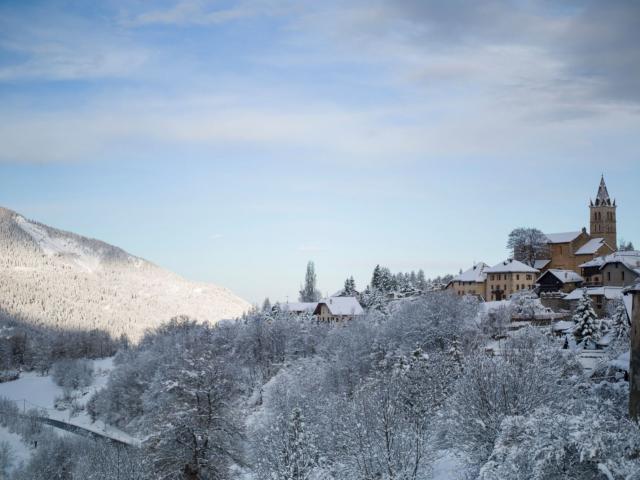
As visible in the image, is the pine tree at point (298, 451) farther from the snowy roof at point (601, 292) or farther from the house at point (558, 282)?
the house at point (558, 282)

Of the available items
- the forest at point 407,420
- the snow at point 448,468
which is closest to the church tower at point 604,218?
the forest at point 407,420

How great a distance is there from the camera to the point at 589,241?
10594 centimetres

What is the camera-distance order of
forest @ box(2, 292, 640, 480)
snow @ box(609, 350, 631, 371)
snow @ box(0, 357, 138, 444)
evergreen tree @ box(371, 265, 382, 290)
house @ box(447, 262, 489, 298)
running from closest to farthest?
forest @ box(2, 292, 640, 480) < snow @ box(609, 350, 631, 371) < snow @ box(0, 357, 138, 444) < house @ box(447, 262, 489, 298) < evergreen tree @ box(371, 265, 382, 290)

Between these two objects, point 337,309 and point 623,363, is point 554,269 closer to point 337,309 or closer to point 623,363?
point 337,309

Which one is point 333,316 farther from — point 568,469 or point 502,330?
point 568,469

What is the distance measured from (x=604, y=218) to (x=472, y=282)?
2937cm

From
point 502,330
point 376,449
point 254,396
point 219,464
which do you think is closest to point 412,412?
point 376,449

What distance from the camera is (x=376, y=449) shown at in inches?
1178

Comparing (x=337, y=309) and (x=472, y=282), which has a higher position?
(x=472, y=282)

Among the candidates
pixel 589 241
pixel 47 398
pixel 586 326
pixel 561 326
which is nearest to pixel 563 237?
pixel 589 241

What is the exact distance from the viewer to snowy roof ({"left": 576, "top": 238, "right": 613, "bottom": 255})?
3975 inches

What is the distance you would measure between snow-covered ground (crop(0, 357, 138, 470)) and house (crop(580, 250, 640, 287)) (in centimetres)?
6451

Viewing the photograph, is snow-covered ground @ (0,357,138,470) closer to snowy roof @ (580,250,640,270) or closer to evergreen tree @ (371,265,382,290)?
evergreen tree @ (371,265,382,290)

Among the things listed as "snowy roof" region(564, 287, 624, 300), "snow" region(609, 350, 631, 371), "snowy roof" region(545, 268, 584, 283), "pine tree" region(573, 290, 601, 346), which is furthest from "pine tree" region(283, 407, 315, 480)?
"snowy roof" region(545, 268, 584, 283)
